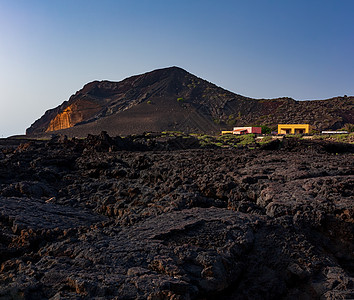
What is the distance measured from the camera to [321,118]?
5981cm

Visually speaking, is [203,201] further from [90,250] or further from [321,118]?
[321,118]

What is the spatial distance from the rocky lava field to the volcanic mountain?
51766 millimetres

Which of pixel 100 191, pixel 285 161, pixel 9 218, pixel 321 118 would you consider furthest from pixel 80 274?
pixel 321 118

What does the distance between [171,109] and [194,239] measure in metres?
68.6

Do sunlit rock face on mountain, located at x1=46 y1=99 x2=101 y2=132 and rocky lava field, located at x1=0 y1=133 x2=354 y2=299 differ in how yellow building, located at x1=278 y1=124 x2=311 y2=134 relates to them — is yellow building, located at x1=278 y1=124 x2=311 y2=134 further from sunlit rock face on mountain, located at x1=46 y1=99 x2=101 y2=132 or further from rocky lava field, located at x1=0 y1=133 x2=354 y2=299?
sunlit rock face on mountain, located at x1=46 y1=99 x2=101 y2=132

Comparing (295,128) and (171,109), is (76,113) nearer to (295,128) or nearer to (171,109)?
(171,109)

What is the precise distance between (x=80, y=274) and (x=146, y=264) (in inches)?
29.2

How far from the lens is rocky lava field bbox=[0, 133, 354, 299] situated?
381 centimetres

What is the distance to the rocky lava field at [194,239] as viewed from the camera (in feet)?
12.5

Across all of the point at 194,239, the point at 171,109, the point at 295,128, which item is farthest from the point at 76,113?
the point at 194,239

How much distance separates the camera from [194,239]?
15.2 ft

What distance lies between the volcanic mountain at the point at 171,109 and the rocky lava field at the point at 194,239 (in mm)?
51766

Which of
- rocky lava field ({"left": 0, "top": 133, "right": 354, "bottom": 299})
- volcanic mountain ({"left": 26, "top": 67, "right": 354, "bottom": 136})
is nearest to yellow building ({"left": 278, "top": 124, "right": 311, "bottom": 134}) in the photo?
volcanic mountain ({"left": 26, "top": 67, "right": 354, "bottom": 136})

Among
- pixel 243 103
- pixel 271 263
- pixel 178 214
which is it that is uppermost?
pixel 243 103
